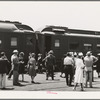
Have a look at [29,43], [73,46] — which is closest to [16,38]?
[29,43]

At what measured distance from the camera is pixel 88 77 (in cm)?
1543

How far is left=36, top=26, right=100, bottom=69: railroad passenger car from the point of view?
85.6ft

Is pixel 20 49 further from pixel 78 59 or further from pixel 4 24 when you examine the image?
pixel 78 59

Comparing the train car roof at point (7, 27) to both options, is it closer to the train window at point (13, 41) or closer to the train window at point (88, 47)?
the train window at point (13, 41)

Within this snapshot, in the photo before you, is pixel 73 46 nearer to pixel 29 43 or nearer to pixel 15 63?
pixel 29 43

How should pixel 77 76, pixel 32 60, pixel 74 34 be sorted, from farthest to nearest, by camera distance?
1. pixel 74 34
2. pixel 32 60
3. pixel 77 76

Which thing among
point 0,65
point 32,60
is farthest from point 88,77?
point 0,65

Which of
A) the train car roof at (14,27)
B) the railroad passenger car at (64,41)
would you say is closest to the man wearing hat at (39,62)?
the railroad passenger car at (64,41)

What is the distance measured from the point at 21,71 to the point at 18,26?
26.5 feet

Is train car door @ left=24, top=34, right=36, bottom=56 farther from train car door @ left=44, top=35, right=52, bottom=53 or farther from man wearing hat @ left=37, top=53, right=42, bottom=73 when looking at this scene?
train car door @ left=44, top=35, right=52, bottom=53

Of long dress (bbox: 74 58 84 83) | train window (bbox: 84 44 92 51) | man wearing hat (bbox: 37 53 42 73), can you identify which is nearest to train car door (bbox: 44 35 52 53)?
man wearing hat (bbox: 37 53 42 73)

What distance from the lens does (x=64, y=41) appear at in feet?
88.3

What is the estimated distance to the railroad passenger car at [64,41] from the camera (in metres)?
26.1

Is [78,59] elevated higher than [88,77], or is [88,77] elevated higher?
[78,59]
